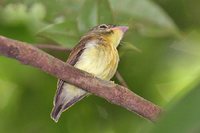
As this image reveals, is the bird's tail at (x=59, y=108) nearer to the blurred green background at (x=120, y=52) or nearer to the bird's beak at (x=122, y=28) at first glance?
the blurred green background at (x=120, y=52)

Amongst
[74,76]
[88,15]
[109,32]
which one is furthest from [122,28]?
[74,76]

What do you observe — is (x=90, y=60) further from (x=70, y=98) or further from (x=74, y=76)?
(x=74, y=76)

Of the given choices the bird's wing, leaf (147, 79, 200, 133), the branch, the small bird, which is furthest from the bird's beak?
leaf (147, 79, 200, 133)

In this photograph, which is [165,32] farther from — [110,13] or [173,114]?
[173,114]

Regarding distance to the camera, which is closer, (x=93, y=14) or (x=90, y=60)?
(x=90, y=60)

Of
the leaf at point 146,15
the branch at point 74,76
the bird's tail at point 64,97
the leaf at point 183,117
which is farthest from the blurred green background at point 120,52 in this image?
the leaf at point 183,117

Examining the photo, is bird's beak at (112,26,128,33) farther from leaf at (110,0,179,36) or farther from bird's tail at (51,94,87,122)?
bird's tail at (51,94,87,122)
